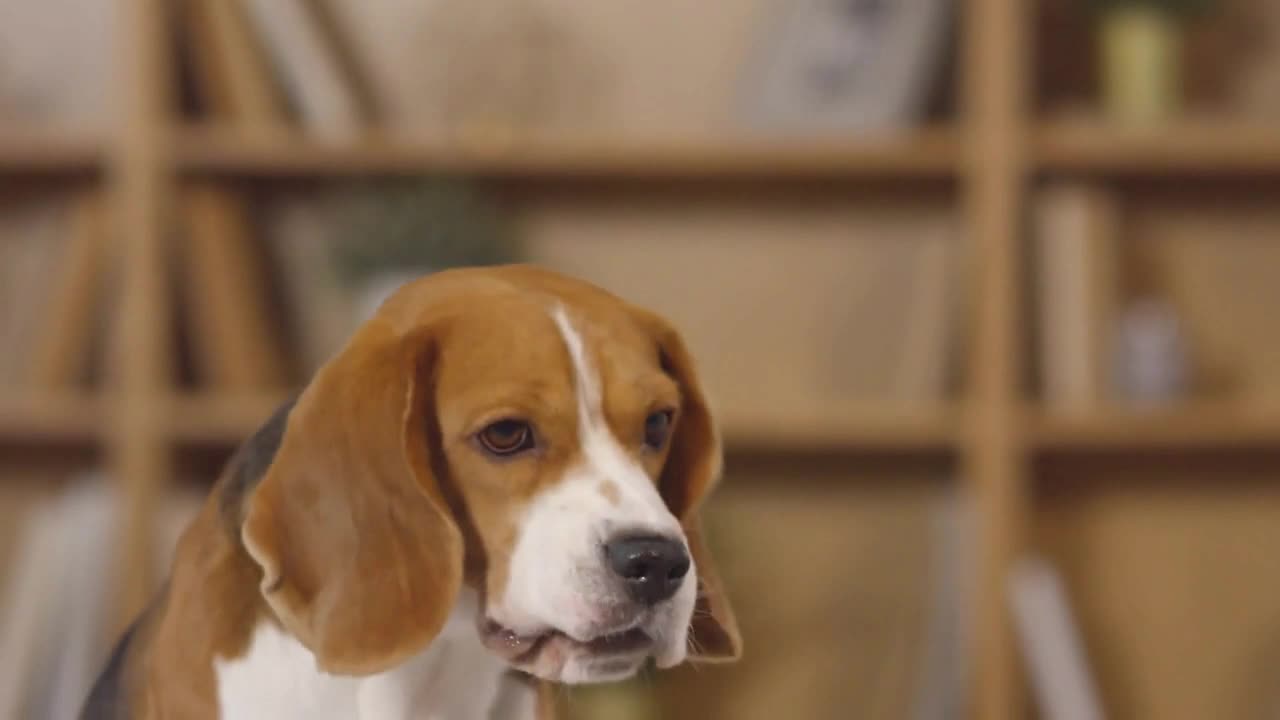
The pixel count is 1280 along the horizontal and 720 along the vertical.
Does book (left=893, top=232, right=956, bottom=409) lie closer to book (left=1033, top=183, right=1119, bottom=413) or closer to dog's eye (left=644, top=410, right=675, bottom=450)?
book (left=1033, top=183, right=1119, bottom=413)

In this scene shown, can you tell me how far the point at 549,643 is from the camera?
0.50 metres

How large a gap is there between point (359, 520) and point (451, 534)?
1.4 inches

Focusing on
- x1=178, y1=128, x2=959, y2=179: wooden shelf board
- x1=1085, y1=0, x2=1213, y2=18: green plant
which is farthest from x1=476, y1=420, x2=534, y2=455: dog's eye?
x1=1085, y1=0, x2=1213, y2=18: green plant

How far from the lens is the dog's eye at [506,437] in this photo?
533 millimetres

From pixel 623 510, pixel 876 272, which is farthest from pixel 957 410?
pixel 623 510

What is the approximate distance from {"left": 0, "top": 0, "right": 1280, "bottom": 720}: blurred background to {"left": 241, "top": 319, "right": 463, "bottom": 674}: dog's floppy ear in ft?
4.53

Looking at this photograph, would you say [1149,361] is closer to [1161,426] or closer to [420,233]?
[1161,426]

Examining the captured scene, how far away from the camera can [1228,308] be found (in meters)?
2.24

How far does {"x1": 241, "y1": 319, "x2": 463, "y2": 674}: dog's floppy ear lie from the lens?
1.54 feet

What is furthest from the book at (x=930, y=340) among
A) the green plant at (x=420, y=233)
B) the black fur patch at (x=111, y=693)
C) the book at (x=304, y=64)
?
the black fur patch at (x=111, y=693)

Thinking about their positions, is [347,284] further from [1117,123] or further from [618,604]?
[618,604]

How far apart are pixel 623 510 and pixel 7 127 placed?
1.79 meters

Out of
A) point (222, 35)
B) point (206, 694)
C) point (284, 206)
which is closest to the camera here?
point (206, 694)

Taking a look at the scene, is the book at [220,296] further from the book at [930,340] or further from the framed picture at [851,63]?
the book at [930,340]
